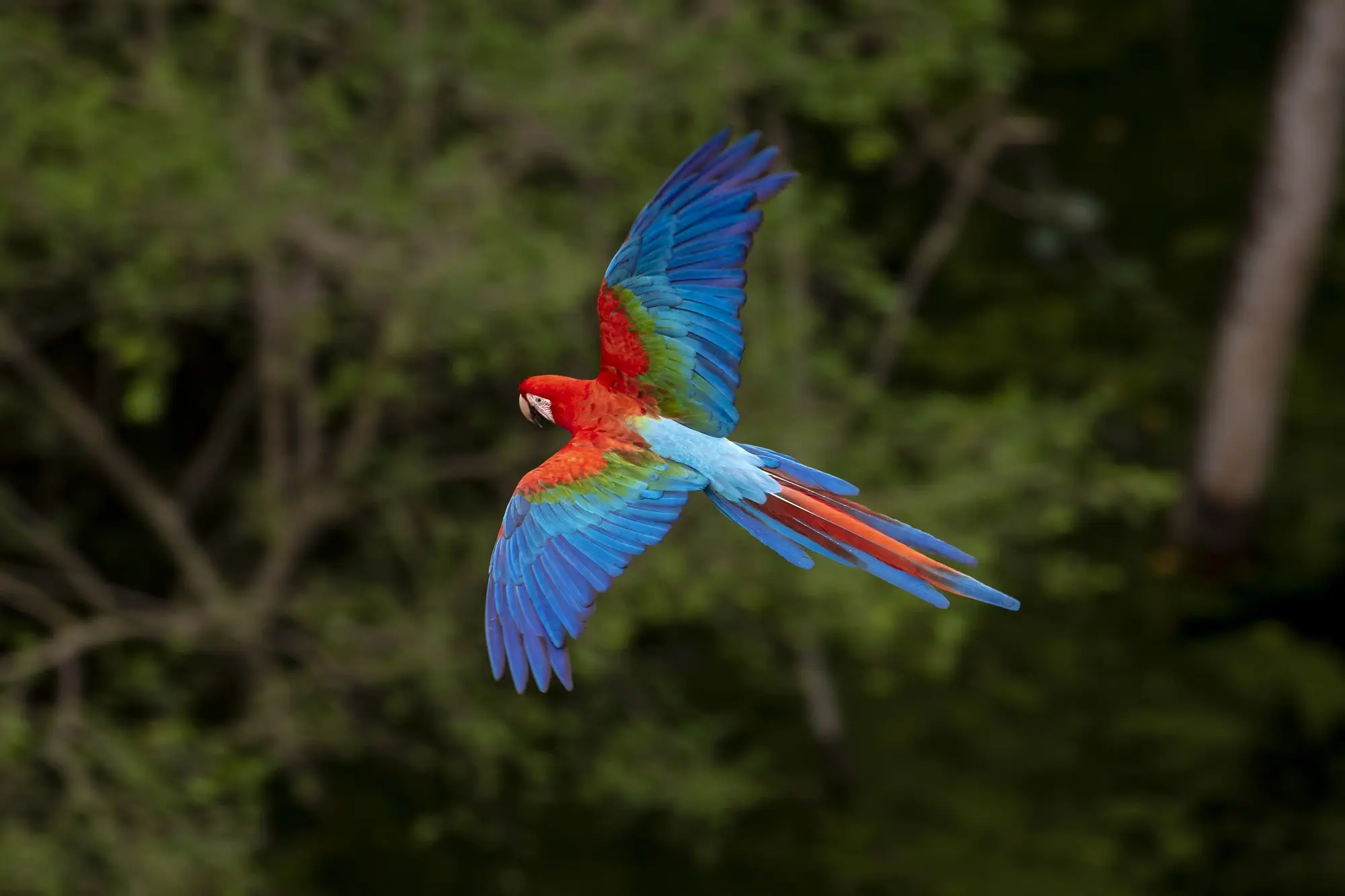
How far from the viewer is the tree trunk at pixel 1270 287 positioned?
866cm

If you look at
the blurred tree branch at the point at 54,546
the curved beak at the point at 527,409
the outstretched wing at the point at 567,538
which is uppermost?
the blurred tree branch at the point at 54,546

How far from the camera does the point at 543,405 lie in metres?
2.89

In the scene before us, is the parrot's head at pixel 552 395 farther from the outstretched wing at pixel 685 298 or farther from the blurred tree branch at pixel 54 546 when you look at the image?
the blurred tree branch at pixel 54 546

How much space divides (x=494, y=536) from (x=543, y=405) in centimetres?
336

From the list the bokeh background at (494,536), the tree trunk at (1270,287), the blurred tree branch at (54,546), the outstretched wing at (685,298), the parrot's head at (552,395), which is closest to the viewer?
the outstretched wing at (685,298)

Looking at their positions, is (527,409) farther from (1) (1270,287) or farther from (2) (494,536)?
(1) (1270,287)

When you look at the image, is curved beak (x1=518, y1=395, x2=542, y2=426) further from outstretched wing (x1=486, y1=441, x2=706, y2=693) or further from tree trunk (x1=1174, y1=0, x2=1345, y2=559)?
tree trunk (x1=1174, y1=0, x2=1345, y2=559)

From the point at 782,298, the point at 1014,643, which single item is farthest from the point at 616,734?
the point at 1014,643

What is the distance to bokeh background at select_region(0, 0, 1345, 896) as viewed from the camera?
5777 mm

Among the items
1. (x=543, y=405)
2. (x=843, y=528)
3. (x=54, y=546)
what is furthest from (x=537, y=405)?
(x=54, y=546)

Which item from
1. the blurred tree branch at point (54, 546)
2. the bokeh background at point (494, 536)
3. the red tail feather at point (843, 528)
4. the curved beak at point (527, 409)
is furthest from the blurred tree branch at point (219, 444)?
the red tail feather at point (843, 528)

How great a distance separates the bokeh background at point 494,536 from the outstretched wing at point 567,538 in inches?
112

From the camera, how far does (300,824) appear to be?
785cm

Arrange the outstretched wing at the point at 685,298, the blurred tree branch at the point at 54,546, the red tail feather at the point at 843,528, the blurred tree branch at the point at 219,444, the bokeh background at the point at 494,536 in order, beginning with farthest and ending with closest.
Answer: the blurred tree branch at the point at 219,444 → the blurred tree branch at the point at 54,546 → the bokeh background at the point at 494,536 → the outstretched wing at the point at 685,298 → the red tail feather at the point at 843,528
